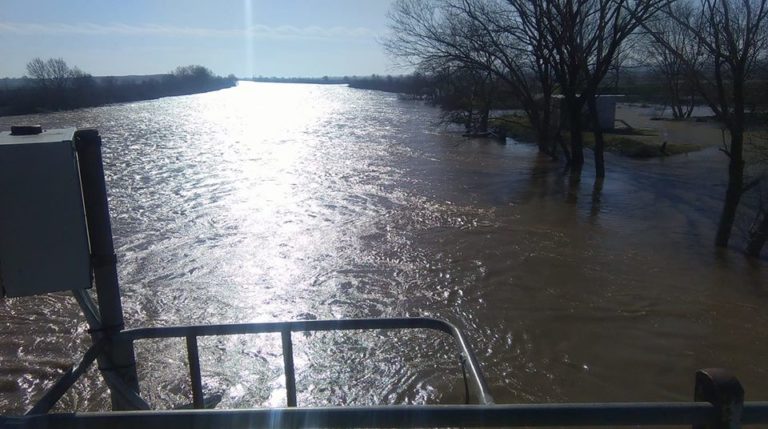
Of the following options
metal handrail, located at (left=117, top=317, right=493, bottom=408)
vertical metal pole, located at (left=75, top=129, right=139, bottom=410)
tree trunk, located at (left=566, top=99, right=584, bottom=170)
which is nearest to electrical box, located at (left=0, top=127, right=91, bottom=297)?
vertical metal pole, located at (left=75, top=129, right=139, bottom=410)

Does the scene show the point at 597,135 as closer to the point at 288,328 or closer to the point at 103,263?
the point at 288,328

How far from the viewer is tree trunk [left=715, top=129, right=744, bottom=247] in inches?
438

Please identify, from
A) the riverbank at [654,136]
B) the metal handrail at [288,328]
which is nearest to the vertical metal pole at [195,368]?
the metal handrail at [288,328]

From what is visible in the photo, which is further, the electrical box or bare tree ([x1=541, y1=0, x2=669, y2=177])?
bare tree ([x1=541, y1=0, x2=669, y2=177])

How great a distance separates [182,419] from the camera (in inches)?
59.6

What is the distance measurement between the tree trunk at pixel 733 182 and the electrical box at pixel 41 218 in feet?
37.7

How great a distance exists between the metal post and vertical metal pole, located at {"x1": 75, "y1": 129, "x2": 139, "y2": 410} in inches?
84.1

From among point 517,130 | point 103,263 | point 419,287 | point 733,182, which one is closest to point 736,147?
point 733,182

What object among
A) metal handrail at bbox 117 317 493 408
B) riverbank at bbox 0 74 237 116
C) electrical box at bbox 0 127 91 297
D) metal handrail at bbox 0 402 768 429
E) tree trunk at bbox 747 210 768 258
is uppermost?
electrical box at bbox 0 127 91 297

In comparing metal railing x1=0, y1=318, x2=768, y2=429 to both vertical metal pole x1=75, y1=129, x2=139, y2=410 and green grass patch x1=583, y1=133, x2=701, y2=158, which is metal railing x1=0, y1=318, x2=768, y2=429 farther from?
green grass patch x1=583, y1=133, x2=701, y2=158

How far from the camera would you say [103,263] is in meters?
2.60

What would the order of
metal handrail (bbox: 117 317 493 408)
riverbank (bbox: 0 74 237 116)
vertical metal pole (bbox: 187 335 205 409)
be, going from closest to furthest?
metal handrail (bbox: 117 317 493 408)
vertical metal pole (bbox: 187 335 205 409)
riverbank (bbox: 0 74 237 116)

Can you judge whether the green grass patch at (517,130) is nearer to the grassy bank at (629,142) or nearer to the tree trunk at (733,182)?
the grassy bank at (629,142)

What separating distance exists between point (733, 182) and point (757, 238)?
115cm
